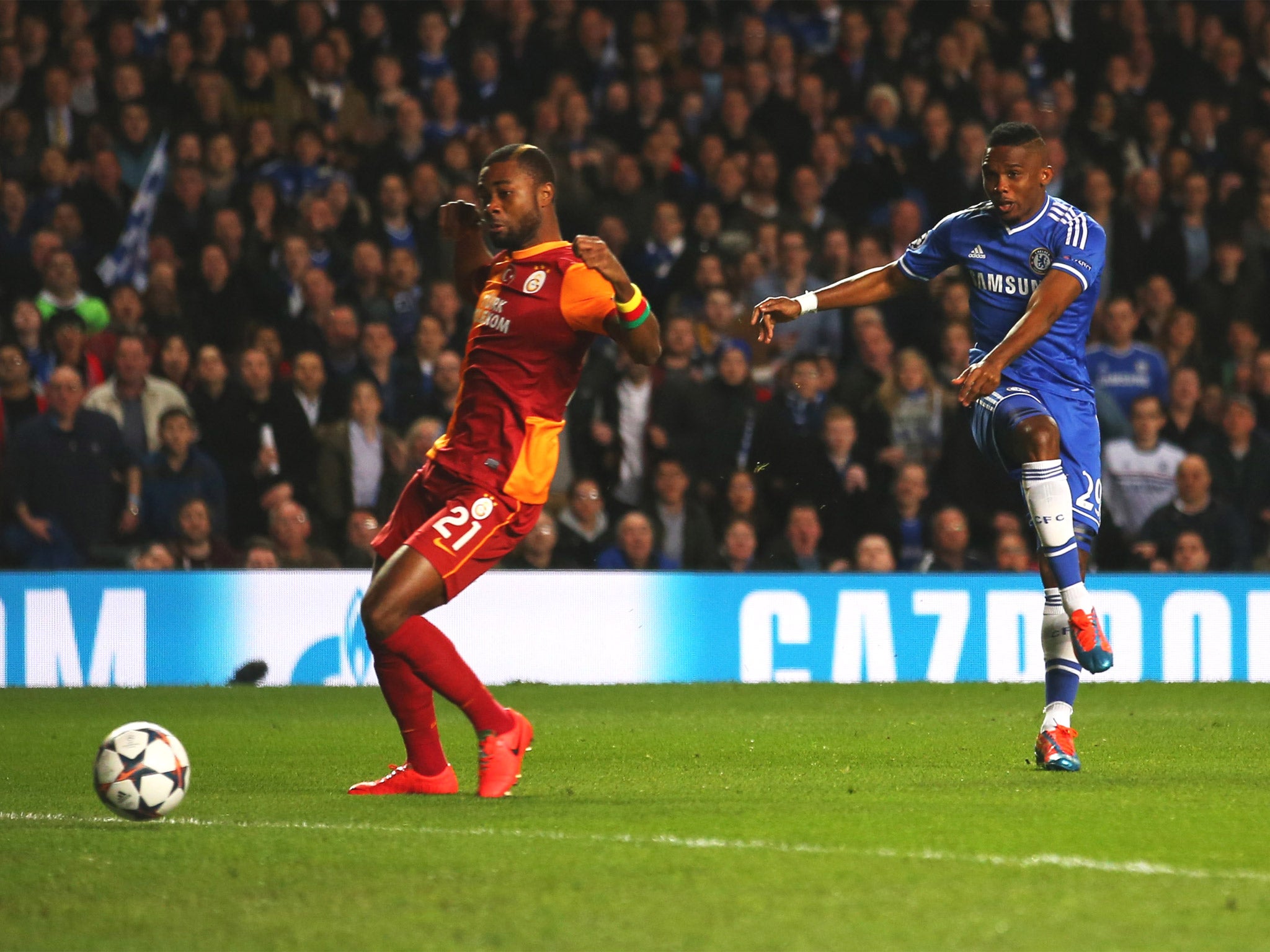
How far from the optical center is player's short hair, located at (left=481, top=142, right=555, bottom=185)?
6.56 metres

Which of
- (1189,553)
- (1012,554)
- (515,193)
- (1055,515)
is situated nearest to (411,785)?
(515,193)

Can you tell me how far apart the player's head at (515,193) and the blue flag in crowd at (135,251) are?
Result: 817 cm

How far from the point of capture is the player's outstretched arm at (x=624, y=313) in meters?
5.96

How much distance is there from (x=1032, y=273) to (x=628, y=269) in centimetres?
693

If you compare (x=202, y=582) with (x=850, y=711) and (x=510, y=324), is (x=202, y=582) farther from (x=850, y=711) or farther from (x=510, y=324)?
(x=510, y=324)

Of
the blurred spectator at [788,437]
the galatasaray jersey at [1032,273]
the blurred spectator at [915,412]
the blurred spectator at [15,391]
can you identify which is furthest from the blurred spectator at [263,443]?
the galatasaray jersey at [1032,273]

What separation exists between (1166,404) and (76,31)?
8.77 metres

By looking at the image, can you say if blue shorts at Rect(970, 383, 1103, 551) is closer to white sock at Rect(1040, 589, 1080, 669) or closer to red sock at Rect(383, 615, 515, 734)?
white sock at Rect(1040, 589, 1080, 669)

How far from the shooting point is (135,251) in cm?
1432

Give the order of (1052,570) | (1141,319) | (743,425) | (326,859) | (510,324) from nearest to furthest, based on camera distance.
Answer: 1. (326,859)
2. (510,324)
3. (1052,570)
4. (743,425)
5. (1141,319)

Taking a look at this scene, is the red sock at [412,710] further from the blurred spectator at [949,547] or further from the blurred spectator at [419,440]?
the blurred spectator at [949,547]

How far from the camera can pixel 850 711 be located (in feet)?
34.2

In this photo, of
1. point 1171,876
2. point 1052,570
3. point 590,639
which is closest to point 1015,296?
point 1052,570

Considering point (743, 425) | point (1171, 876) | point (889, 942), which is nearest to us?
point (889, 942)
